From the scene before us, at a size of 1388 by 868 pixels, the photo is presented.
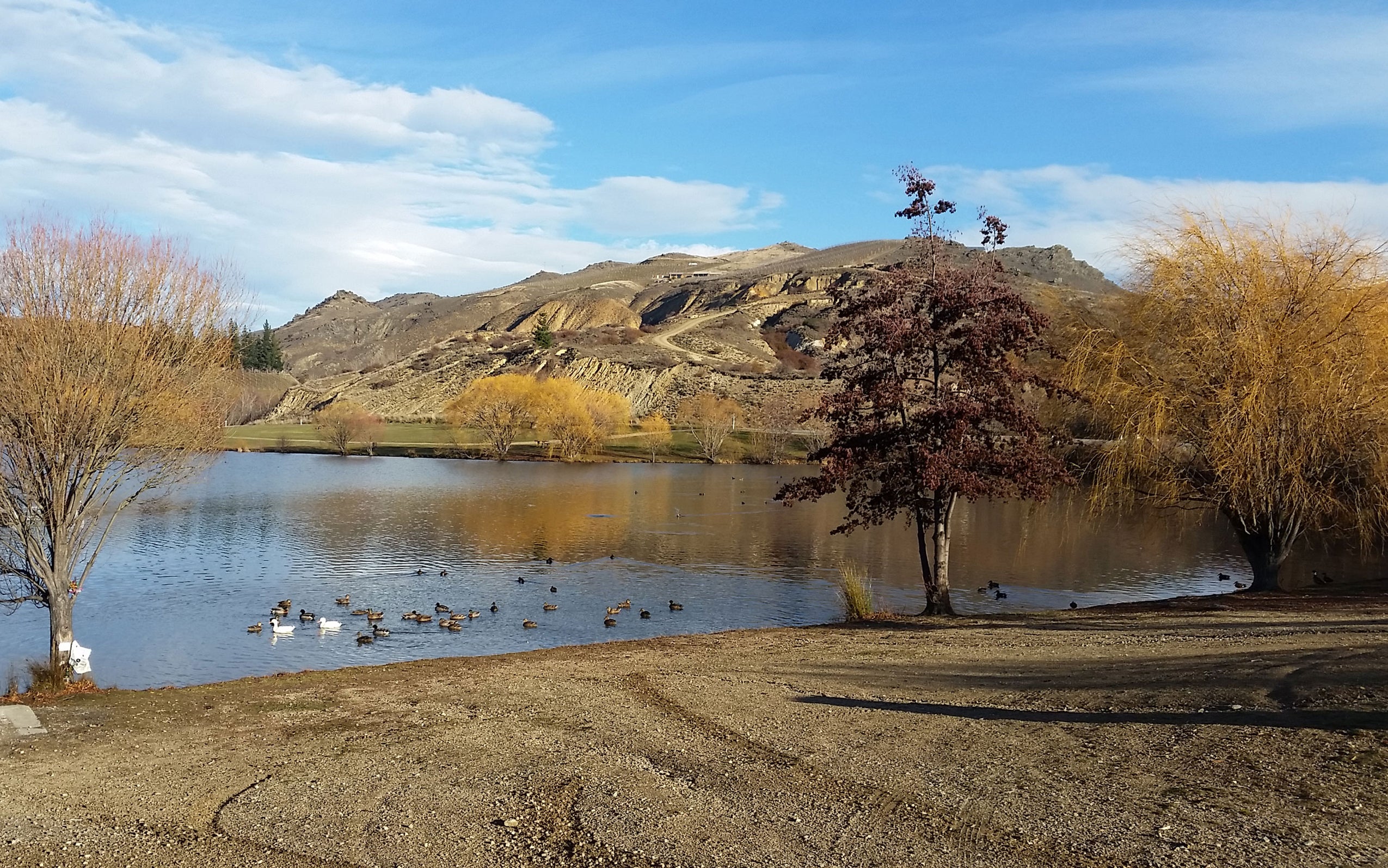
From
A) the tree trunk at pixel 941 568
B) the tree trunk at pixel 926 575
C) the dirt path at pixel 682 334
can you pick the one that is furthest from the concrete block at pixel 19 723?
the dirt path at pixel 682 334

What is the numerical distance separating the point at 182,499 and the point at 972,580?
138ft

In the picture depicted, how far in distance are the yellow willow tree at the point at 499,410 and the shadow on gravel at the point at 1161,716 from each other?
83.4 m

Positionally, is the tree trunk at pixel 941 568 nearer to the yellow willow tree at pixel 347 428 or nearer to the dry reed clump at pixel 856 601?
the dry reed clump at pixel 856 601

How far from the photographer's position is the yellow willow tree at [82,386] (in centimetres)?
1636

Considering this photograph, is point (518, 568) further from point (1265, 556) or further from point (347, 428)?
point (347, 428)

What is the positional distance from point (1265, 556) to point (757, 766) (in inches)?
719

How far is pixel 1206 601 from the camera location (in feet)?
71.6

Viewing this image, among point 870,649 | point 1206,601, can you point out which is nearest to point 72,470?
point 870,649

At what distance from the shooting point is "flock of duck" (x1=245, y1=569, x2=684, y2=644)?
83.9ft

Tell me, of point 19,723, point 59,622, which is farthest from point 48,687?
point 19,723

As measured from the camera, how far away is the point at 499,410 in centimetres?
9625

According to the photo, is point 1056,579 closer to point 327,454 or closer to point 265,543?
point 265,543

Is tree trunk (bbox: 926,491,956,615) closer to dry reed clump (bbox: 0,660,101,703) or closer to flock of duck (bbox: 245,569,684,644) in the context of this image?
flock of duck (bbox: 245,569,684,644)

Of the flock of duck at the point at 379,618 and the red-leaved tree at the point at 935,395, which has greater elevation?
the red-leaved tree at the point at 935,395
